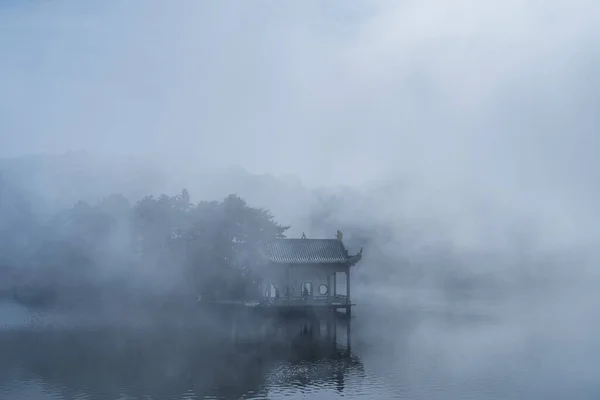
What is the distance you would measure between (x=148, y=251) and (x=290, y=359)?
29.1 m

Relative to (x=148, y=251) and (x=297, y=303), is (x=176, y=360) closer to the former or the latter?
(x=297, y=303)

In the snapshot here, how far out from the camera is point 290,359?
1193 inches

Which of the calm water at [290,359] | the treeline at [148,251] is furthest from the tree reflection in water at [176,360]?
the treeline at [148,251]

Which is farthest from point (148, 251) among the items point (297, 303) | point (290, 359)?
point (290, 359)

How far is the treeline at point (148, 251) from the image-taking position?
161 feet

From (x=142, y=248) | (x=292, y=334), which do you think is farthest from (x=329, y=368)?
(x=142, y=248)

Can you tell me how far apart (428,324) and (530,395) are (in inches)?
860

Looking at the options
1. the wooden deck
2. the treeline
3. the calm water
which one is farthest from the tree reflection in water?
the treeline

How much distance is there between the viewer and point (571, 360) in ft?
103

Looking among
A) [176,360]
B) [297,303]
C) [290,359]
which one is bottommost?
[290,359]

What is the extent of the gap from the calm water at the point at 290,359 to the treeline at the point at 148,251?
7.62m

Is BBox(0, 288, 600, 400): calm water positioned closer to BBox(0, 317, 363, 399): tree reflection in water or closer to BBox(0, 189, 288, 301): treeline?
BBox(0, 317, 363, 399): tree reflection in water

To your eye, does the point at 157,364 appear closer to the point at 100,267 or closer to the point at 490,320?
the point at 490,320

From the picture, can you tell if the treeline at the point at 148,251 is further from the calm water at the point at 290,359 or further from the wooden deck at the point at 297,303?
the calm water at the point at 290,359
